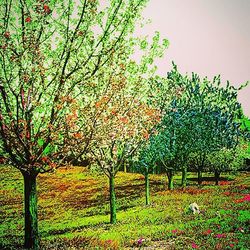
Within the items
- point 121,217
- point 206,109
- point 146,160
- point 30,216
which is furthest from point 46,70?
point 206,109

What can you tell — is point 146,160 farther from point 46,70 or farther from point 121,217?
point 46,70

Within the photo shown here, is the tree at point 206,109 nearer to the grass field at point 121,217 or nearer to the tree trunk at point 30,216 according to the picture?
the grass field at point 121,217

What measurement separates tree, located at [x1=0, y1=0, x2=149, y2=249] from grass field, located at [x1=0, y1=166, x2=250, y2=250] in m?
6.27

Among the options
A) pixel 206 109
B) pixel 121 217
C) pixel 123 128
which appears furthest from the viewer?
pixel 206 109

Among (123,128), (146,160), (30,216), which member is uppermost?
(123,128)

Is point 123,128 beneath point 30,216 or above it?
above

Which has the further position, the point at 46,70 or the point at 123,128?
the point at 123,128

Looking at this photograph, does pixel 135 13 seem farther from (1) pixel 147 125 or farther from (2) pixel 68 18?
(1) pixel 147 125

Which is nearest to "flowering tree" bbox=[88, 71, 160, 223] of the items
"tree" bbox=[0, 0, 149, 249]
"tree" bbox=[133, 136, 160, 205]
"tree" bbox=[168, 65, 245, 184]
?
"tree" bbox=[0, 0, 149, 249]

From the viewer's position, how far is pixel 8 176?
74938mm

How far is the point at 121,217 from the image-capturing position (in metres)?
32.3

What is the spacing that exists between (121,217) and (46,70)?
21831mm

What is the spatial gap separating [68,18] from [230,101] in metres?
48.0

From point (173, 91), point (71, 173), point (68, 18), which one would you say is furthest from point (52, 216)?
point (71, 173)
